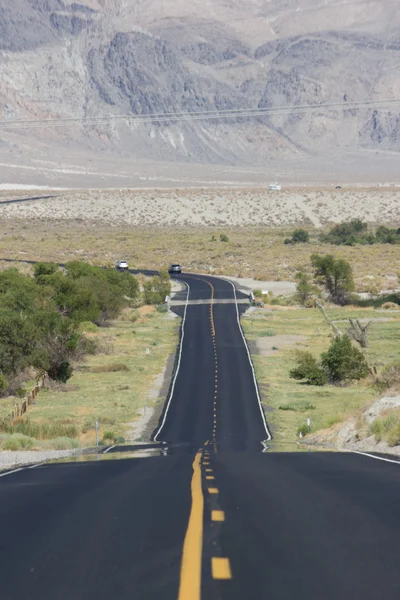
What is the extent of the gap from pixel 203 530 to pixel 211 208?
183 meters

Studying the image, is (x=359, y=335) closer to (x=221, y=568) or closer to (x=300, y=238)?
(x=221, y=568)

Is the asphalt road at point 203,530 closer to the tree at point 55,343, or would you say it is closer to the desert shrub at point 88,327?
the tree at point 55,343

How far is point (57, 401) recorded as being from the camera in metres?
40.8

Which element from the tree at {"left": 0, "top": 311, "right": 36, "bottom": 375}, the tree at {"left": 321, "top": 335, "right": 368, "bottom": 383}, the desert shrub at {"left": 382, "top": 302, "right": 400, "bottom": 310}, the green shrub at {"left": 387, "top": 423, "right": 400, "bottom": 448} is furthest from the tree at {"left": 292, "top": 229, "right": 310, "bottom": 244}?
the green shrub at {"left": 387, "top": 423, "right": 400, "bottom": 448}

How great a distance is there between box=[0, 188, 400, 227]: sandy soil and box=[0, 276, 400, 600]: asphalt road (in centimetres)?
16575

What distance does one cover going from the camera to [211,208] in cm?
19088

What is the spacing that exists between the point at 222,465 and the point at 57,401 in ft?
80.0

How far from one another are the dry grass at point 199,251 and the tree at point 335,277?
6.25 m

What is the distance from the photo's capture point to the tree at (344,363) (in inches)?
1827

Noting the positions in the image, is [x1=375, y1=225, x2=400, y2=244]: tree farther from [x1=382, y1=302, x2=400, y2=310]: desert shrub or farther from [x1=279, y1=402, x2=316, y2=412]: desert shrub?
[x1=279, y1=402, x2=316, y2=412]: desert shrub

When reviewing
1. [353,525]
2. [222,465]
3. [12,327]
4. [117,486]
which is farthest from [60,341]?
[353,525]

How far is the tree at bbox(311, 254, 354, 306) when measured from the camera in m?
82.9

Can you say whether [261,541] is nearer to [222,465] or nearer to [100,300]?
[222,465]

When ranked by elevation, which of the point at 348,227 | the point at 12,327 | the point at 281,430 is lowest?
the point at 281,430
